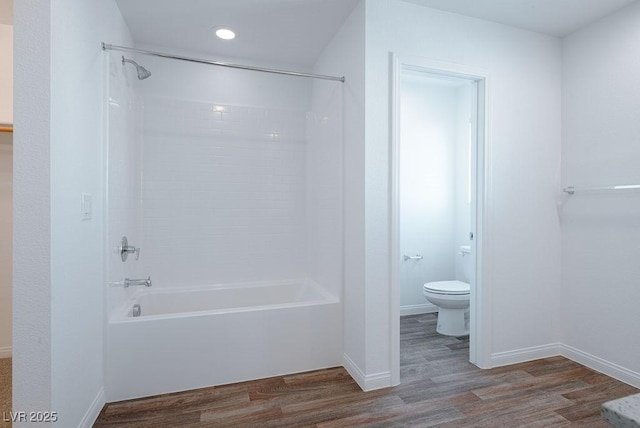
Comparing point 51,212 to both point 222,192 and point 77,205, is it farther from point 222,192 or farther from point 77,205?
point 222,192

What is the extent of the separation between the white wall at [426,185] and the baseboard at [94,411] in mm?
2759

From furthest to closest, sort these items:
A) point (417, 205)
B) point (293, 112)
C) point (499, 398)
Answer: point (417, 205), point (293, 112), point (499, 398)

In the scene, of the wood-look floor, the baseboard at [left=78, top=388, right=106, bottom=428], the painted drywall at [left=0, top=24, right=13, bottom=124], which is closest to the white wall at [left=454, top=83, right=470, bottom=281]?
the wood-look floor

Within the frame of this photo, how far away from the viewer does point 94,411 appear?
1.80m

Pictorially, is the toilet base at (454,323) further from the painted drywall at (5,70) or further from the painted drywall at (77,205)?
the painted drywall at (5,70)

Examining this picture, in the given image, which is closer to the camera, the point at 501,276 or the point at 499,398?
the point at 499,398

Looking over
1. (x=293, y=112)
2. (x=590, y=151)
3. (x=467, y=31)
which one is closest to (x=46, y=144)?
(x=293, y=112)

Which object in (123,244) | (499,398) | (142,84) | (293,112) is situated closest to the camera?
(499,398)

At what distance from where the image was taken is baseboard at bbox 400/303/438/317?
11.8 feet

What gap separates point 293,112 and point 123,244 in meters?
1.87

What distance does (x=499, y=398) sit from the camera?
6.58ft

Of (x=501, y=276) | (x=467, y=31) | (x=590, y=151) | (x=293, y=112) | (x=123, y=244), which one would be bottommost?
(x=501, y=276)

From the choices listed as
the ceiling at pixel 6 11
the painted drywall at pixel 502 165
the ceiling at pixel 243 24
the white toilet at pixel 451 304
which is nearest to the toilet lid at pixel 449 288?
the white toilet at pixel 451 304

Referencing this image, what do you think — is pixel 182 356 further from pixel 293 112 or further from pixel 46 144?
pixel 293 112
